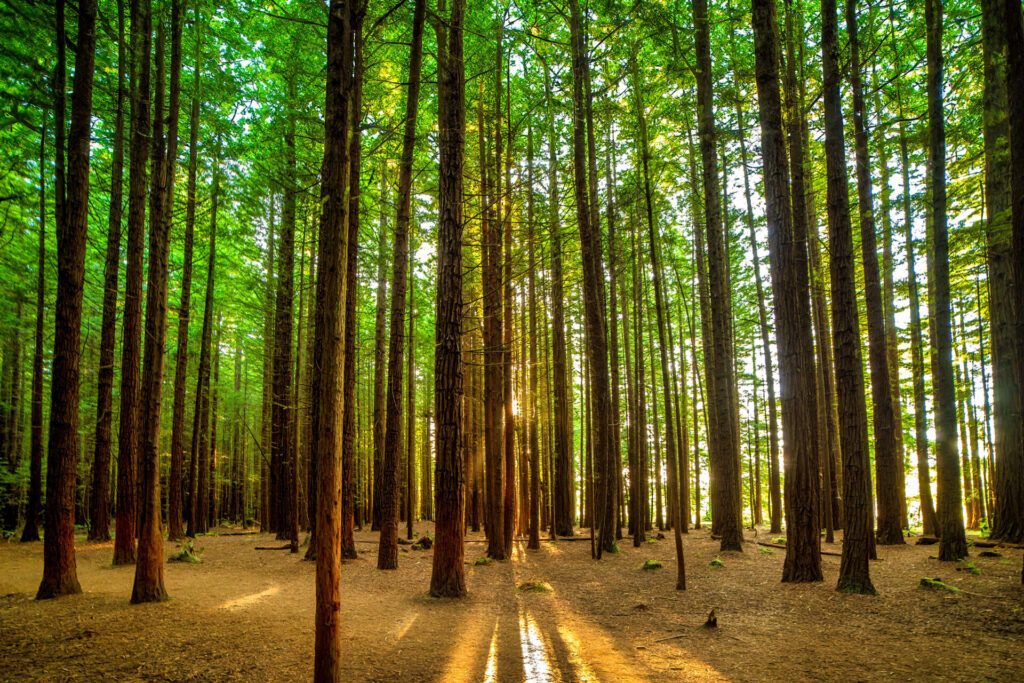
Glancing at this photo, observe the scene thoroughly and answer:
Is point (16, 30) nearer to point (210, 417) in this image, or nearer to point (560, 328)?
point (560, 328)

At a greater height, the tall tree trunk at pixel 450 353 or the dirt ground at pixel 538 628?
the tall tree trunk at pixel 450 353

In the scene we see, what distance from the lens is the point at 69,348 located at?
7.07 meters

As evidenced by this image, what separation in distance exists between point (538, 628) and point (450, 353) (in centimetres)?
379

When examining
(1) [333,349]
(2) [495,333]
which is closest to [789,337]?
(2) [495,333]

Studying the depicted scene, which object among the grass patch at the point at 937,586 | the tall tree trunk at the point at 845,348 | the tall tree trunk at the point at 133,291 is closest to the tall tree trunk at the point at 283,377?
the tall tree trunk at the point at 133,291

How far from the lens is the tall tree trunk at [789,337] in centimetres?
830

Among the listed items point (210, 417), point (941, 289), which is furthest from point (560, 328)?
point (210, 417)

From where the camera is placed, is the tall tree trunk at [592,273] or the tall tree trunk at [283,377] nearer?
the tall tree trunk at [592,273]

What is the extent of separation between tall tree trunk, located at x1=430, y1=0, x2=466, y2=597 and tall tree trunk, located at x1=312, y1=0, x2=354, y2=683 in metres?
4.08

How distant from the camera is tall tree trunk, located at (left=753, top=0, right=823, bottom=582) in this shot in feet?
27.2

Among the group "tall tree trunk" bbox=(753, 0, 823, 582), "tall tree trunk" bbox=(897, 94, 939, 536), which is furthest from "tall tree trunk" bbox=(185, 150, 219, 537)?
"tall tree trunk" bbox=(897, 94, 939, 536)

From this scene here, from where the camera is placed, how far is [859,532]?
7613mm

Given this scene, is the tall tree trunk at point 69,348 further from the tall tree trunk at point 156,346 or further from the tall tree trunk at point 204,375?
the tall tree trunk at point 204,375

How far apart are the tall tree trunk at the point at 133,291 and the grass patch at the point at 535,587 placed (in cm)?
709
